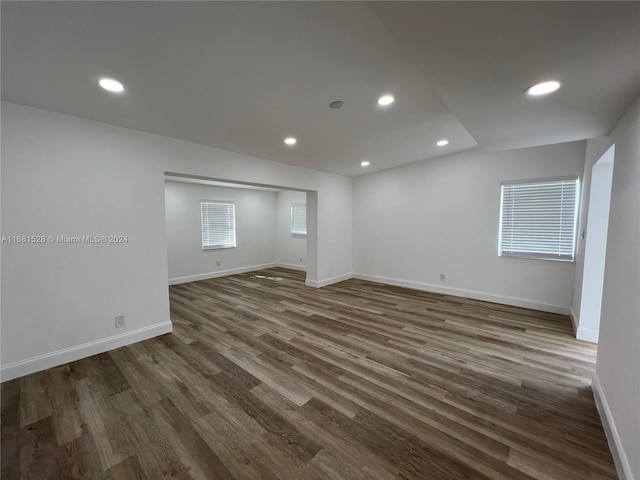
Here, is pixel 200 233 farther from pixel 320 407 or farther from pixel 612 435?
pixel 612 435

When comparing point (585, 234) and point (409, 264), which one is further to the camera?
point (409, 264)

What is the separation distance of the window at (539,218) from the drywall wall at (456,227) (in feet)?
0.37

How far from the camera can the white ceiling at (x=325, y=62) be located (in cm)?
121

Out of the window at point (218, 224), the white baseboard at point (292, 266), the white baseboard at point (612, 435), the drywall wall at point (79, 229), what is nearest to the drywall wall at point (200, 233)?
the window at point (218, 224)

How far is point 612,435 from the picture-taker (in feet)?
5.23

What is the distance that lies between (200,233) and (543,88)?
6542mm

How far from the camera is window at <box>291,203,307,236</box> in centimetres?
734

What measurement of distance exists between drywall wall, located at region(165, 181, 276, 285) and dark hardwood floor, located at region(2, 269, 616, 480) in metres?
3.10

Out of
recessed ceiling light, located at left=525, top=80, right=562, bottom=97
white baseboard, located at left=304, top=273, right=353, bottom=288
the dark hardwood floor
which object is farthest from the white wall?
white baseboard, located at left=304, top=273, right=353, bottom=288

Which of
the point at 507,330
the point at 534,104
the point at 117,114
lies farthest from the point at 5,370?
the point at 507,330

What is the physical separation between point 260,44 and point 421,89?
145 cm

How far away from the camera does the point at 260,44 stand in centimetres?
164

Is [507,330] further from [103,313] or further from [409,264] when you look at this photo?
[103,313]

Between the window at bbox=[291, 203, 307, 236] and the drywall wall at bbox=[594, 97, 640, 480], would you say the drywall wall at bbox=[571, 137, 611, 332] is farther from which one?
the window at bbox=[291, 203, 307, 236]
